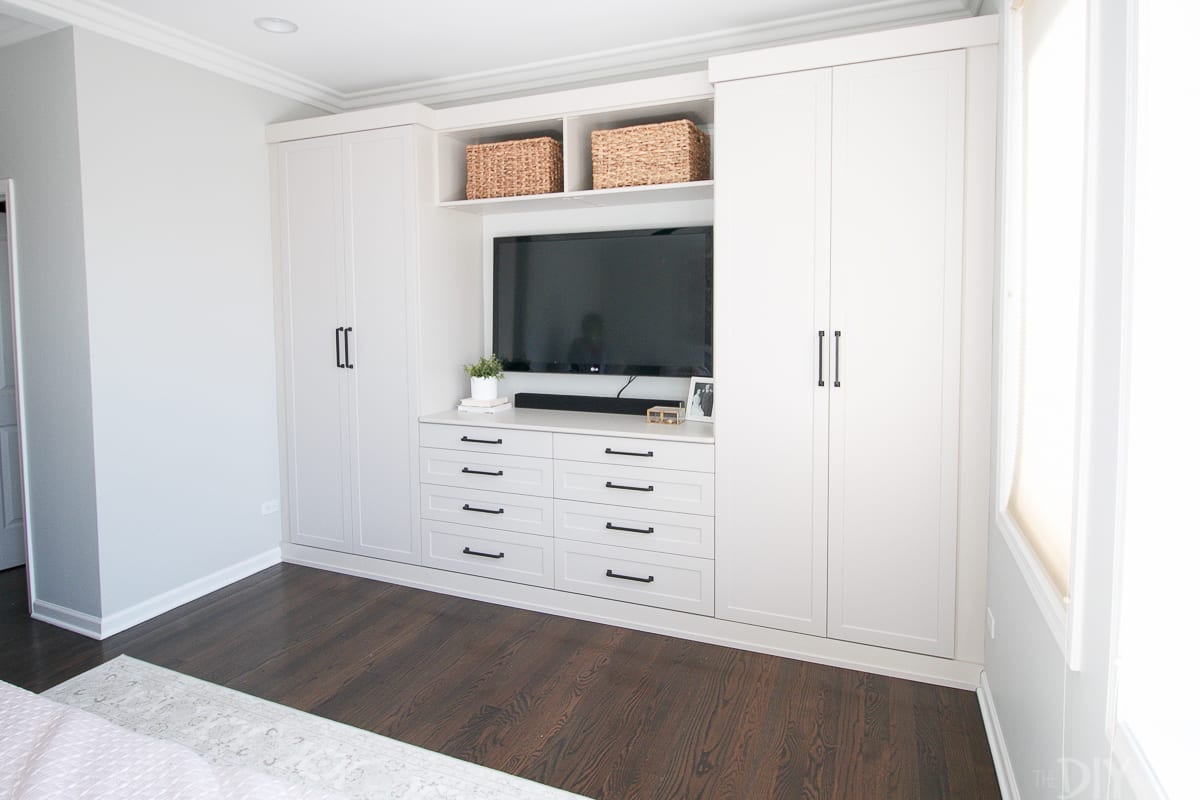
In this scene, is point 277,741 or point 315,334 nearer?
point 277,741

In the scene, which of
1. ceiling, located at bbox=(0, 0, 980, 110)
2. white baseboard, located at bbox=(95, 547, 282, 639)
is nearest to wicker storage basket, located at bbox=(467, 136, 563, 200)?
ceiling, located at bbox=(0, 0, 980, 110)

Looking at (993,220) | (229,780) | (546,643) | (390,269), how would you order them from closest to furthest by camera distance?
1. (229,780)
2. (993,220)
3. (546,643)
4. (390,269)

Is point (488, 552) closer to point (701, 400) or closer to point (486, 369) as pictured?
point (486, 369)

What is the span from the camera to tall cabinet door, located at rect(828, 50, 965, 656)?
8.62 ft

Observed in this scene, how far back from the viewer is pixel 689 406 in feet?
11.3

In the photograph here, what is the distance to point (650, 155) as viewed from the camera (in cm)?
326

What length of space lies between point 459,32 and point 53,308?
82.8 inches

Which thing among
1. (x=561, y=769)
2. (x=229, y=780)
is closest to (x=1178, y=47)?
(x=229, y=780)

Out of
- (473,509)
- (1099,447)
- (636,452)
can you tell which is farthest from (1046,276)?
(473,509)

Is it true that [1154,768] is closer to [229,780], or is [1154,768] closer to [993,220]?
[229,780]

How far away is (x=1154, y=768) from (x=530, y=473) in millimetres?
2636

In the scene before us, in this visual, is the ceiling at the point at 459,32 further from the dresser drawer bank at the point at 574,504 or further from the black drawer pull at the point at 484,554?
the black drawer pull at the point at 484,554

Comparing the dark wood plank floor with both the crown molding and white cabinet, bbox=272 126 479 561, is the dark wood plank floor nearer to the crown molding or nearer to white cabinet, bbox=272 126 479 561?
white cabinet, bbox=272 126 479 561

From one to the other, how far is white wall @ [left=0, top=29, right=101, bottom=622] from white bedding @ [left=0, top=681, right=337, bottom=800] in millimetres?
2070
